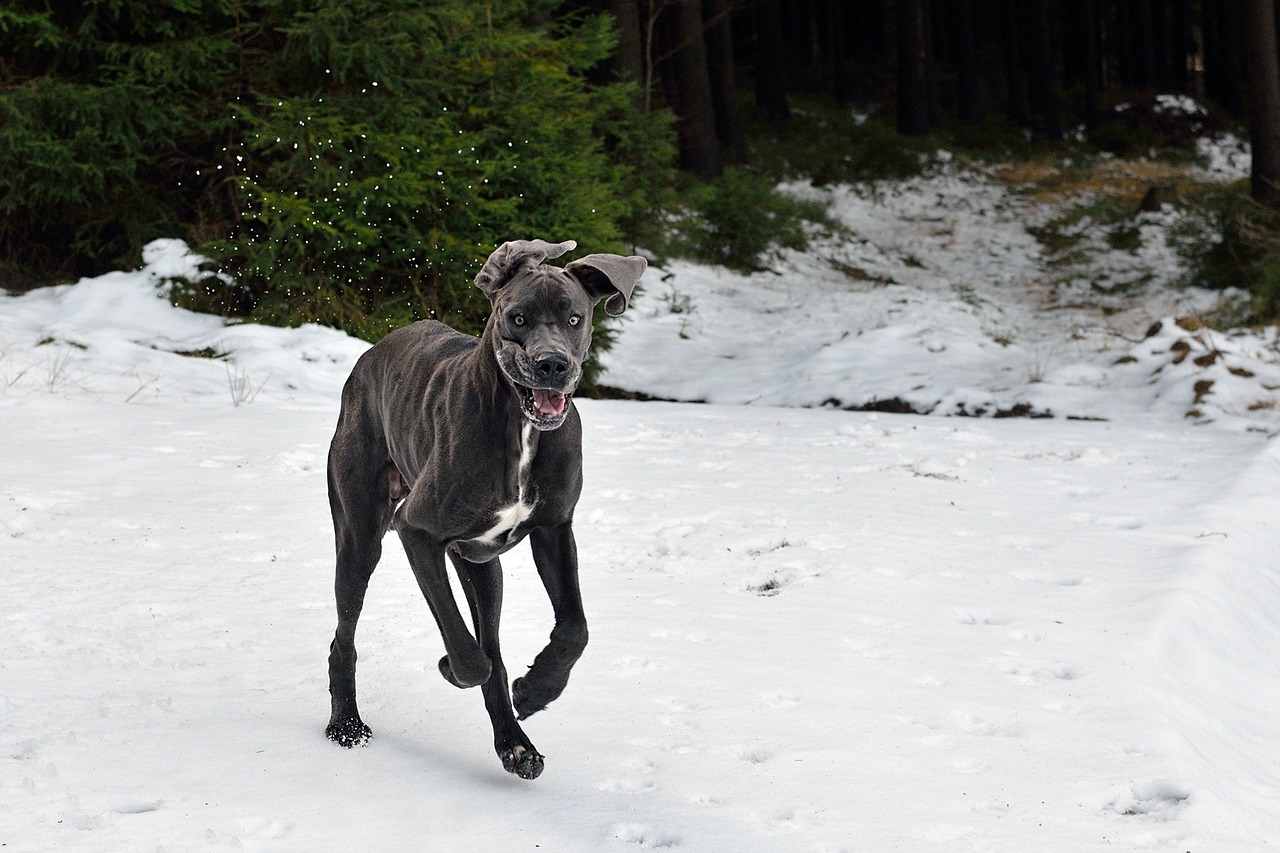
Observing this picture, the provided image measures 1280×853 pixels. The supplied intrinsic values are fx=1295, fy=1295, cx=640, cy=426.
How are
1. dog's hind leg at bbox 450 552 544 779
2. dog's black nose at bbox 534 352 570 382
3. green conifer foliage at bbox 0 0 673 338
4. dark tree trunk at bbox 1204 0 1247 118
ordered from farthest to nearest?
dark tree trunk at bbox 1204 0 1247 118 → green conifer foliage at bbox 0 0 673 338 → dog's hind leg at bbox 450 552 544 779 → dog's black nose at bbox 534 352 570 382

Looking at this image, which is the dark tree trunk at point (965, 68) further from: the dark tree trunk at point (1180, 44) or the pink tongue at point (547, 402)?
the pink tongue at point (547, 402)

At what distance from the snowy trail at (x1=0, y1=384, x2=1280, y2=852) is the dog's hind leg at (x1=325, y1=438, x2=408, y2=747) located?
14cm

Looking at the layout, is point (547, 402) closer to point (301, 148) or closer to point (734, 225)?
point (301, 148)

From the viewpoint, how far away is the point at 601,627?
18.2ft

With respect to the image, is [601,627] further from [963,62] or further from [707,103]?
[963,62]

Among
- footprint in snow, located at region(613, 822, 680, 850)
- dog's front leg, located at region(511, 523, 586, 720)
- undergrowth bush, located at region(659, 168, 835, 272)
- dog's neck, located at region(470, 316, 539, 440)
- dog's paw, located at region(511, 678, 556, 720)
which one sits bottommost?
undergrowth bush, located at region(659, 168, 835, 272)

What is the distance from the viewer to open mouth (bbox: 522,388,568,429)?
3609 mm

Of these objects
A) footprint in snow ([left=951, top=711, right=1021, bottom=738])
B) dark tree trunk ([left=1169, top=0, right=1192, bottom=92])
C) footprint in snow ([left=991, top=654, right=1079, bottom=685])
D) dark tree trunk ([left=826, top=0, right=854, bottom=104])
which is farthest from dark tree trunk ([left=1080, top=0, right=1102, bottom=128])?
footprint in snow ([left=951, top=711, right=1021, bottom=738])

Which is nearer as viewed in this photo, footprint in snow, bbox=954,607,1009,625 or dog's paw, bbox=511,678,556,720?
dog's paw, bbox=511,678,556,720

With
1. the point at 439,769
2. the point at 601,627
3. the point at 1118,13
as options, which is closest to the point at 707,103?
the point at 601,627

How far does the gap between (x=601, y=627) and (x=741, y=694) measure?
35.5 inches

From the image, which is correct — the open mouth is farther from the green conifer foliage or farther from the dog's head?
the green conifer foliage

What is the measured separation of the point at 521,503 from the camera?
383 cm

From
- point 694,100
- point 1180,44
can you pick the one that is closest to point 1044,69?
point 1180,44
